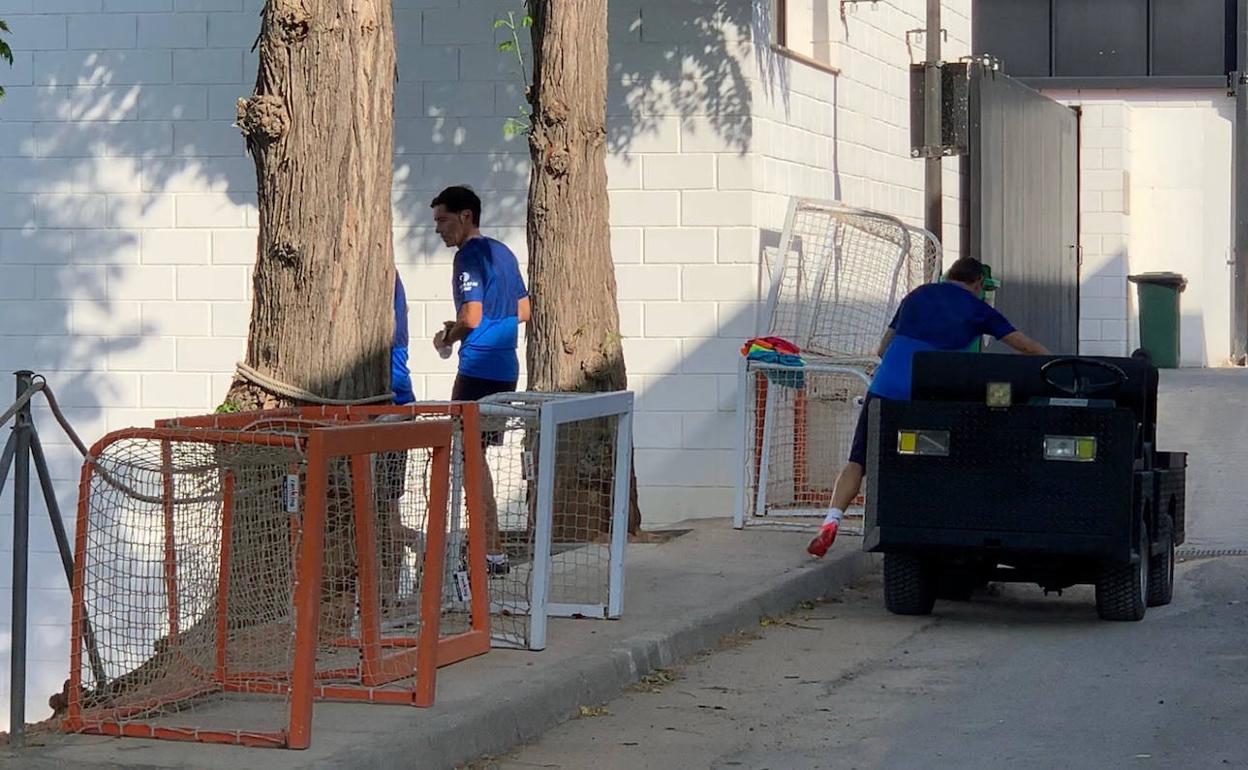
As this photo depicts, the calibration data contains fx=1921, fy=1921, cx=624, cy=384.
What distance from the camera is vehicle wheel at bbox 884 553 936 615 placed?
380 inches

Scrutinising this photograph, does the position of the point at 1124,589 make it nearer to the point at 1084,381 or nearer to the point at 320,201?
the point at 1084,381

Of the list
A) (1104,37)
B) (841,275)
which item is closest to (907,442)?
(841,275)

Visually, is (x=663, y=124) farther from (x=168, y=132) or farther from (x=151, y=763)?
(x=151, y=763)

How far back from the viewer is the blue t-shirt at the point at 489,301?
10203 millimetres

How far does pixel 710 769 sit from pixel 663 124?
727cm

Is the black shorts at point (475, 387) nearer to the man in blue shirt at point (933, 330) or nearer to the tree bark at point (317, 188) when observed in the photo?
the man in blue shirt at point (933, 330)

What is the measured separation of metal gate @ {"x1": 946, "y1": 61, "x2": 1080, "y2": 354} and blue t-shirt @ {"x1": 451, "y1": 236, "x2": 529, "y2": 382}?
6.54 meters

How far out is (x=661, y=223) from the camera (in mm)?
13070

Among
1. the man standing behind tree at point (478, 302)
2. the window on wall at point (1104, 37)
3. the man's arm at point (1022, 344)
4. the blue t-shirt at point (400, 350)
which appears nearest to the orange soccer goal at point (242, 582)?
the blue t-shirt at point (400, 350)

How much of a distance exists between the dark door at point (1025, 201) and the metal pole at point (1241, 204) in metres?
3.53

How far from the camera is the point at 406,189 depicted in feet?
44.7

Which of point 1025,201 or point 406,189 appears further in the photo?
point 1025,201

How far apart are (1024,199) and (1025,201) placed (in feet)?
0.22

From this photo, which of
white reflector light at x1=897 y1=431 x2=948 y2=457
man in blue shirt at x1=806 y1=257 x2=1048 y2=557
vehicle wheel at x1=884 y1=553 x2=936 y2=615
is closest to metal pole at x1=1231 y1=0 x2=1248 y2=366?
man in blue shirt at x1=806 y1=257 x2=1048 y2=557
